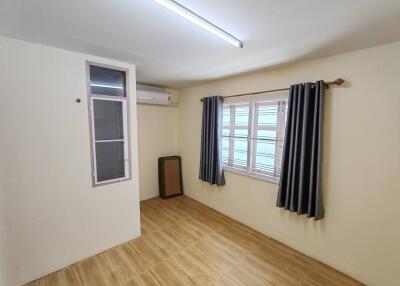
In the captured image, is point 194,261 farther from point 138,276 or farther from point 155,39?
point 155,39

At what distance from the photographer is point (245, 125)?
3.06 metres

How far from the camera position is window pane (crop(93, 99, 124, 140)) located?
2.30m

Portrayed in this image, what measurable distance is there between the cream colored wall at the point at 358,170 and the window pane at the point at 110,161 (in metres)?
2.28

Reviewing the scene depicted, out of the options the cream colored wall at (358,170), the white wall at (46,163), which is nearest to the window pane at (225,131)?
the cream colored wall at (358,170)

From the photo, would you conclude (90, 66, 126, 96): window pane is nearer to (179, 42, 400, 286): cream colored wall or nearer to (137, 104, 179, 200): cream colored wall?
(137, 104, 179, 200): cream colored wall

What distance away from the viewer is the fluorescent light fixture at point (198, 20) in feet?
3.93

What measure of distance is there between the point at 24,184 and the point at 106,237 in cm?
112

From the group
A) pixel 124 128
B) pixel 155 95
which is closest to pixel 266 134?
pixel 124 128

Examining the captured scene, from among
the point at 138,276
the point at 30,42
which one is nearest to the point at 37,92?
the point at 30,42

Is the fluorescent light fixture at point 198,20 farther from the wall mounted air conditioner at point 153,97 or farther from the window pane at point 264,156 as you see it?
the wall mounted air conditioner at point 153,97

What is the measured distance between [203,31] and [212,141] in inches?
80.4

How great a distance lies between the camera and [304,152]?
2.22 metres

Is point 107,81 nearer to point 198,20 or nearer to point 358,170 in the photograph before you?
point 198,20

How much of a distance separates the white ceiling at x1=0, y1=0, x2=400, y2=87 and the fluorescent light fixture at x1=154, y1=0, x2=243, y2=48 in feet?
0.12
